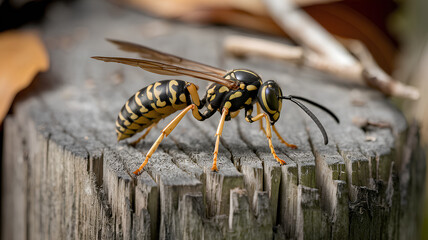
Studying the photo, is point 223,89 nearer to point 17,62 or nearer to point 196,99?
point 196,99

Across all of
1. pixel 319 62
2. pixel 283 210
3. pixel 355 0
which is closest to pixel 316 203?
pixel 283 210

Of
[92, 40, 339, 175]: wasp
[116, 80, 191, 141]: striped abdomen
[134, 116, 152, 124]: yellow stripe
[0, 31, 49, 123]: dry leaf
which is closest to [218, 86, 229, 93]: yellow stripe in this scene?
[92, 40, 339, 175]: wasp

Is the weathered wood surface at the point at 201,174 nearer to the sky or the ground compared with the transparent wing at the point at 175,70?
nearer to the ground

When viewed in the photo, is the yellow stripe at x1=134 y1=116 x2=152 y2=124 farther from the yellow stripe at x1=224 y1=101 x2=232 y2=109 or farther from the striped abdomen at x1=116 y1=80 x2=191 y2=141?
the yellow stripe at x1=224 y1=101 x2=232 y2=109

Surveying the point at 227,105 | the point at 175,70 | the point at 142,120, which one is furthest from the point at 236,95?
the point at 142,120

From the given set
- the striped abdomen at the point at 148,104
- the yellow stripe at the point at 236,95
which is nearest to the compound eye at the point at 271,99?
the yellow stripe at the point at 236,95

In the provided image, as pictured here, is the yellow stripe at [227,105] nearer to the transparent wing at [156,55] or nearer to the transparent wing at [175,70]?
the transparent wing at [175,70]

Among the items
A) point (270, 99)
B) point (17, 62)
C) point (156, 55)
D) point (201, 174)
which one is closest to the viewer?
point (201, 174)
